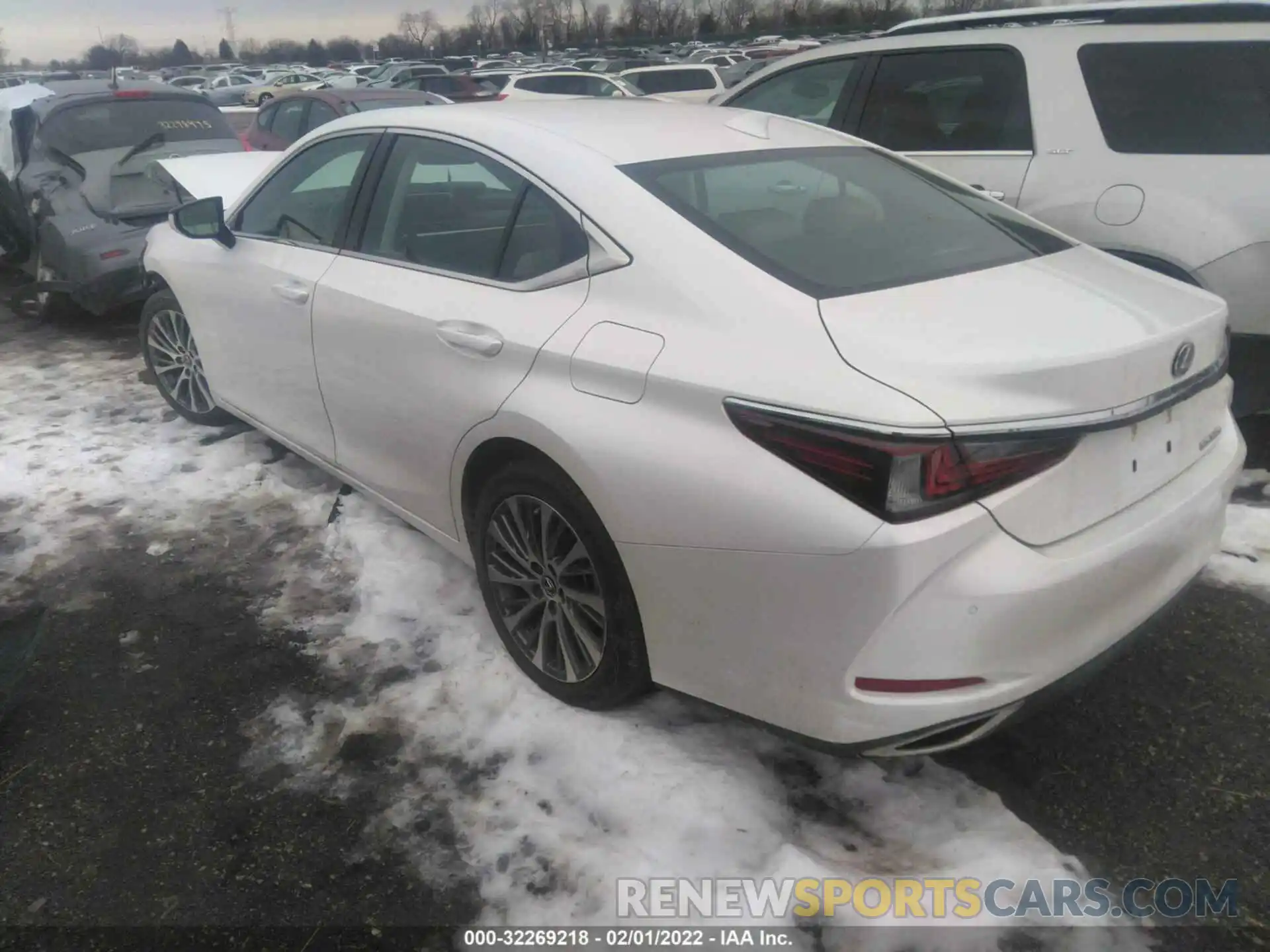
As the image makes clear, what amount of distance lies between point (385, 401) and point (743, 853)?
5.90 feet

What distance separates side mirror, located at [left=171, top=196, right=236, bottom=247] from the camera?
396 centimetres

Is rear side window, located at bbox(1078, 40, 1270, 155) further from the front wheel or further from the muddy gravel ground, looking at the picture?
the front wheel

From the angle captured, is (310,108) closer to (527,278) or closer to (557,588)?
Answer: (527,278)

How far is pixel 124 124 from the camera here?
7273mm

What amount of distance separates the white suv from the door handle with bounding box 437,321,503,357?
9.21 ft

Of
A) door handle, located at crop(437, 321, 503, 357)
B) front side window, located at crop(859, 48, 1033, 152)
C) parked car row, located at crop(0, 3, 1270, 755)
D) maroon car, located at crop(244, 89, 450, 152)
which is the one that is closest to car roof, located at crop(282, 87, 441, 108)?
maroon car, located at crop(244, 89, 450, 152)

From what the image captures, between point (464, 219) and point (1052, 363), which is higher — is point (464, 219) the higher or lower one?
the higher one

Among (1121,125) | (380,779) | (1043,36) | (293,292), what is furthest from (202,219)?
(1121,125)

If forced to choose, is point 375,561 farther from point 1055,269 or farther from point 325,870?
point 1055,269

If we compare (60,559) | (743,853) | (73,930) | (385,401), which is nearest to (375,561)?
(385,401)

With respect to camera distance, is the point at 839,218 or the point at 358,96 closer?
the point at 839,218

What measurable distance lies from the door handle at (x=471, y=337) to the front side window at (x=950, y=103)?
9.71ft

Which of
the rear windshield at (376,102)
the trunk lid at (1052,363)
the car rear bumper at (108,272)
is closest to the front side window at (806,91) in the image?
the trunk lid at (1052,363)

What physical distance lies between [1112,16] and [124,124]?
6856mm
